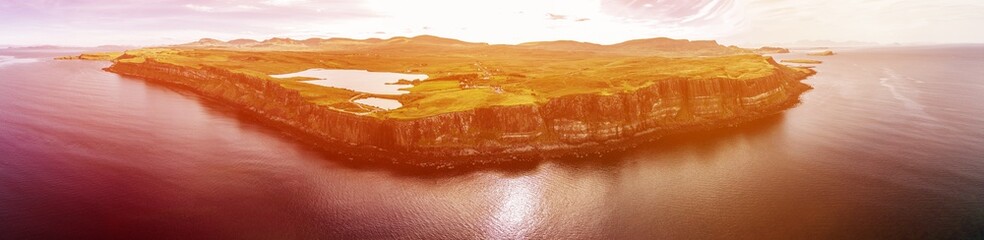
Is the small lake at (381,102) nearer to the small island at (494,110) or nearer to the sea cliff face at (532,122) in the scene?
the small island at (494,110)

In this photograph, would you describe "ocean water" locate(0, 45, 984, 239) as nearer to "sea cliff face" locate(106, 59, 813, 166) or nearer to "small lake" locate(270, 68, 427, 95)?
"sea cliff face" locate(106, 59, 813, 166)

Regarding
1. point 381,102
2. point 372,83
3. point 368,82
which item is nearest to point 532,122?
point 381,102

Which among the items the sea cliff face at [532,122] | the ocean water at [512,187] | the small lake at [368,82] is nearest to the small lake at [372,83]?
the small lake at [368,82]

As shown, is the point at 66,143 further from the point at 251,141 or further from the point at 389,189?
the point at 389,189

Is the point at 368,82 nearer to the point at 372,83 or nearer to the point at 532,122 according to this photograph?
the point at 372,83

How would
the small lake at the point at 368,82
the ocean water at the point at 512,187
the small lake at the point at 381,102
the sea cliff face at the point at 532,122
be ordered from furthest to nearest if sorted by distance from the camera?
the small lake at the point at 368,82 < the small lake at the point at 381,102 < the sea cliff face at the point at 532,122 < the ocean water at the point at 512,187

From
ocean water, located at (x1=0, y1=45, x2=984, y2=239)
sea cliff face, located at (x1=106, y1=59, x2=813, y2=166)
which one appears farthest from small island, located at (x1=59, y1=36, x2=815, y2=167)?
ocean water, located at (x1=0, y1=45, x2=984, y2=239)
